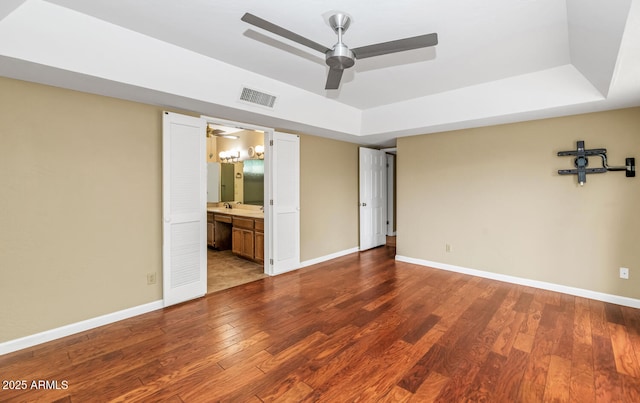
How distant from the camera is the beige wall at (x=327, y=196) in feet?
16.1

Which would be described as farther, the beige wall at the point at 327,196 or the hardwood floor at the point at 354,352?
the beige wall at the point at 327,196

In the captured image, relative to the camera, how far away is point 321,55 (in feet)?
9.42

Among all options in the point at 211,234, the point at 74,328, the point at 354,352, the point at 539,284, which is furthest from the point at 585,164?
the point at 211,234

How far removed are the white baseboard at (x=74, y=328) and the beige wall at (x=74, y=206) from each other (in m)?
0.05

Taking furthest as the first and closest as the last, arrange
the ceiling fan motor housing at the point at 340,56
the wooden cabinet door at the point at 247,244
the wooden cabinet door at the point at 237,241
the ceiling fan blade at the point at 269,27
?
the wooden cabinet door at the point at 237,241
the wooden cabinet door at the point at 247,244
the ceiling fan motor housing at the point at 340,56
the ceiling fan blade at the point at 269,27

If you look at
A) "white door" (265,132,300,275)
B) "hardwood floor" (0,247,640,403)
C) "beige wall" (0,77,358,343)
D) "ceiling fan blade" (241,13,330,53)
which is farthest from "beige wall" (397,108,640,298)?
"beige wall" (0,77,358,343)

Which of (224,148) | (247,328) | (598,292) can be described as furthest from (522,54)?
(224,148)

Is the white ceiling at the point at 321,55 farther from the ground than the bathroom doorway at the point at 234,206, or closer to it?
farther from the ground

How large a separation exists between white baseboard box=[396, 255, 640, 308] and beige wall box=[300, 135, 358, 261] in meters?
1.37

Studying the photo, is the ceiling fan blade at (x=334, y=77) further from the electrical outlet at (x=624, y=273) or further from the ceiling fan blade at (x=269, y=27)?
the electrical outlet at (x=624, y=273)

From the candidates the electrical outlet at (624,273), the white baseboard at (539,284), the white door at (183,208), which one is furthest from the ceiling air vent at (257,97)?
the electrical outlet at (624,273)

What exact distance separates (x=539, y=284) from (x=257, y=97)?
4.44 m

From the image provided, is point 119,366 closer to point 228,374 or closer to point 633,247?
point 228,374

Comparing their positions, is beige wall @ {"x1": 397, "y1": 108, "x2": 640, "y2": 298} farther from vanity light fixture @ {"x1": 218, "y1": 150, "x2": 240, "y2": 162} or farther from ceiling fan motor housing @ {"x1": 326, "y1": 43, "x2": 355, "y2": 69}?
vanity light fixture @ {"x1": 218, "y1": 150, "x2": 240, "y2": 162}
